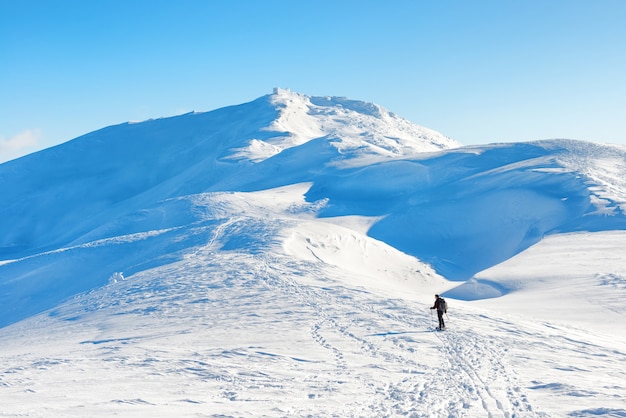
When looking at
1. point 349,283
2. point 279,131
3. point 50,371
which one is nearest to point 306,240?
point 349,283

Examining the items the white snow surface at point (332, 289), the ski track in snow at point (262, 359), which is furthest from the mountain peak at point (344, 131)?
the ski track in snow at point (262, 359)

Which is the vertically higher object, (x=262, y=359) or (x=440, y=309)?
(x=440, y=309)

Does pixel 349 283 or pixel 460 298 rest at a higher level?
pixel 349 283

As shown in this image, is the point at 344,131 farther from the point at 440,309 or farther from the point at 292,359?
the point at 292,359

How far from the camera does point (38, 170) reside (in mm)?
90438

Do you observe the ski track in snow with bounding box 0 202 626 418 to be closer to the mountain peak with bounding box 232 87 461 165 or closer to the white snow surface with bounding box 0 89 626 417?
the white snow surface with bounding box 0 89 626 417

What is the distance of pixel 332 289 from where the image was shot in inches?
1008

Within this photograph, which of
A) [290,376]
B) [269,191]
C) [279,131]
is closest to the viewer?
[290,376]

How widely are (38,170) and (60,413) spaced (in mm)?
87062

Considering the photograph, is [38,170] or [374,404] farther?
[38,170]

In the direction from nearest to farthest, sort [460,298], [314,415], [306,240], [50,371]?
1. [314,415]
2. [50,371]
3. [460,298]
4. [306,240]

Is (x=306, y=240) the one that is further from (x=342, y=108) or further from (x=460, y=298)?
(x=342, y=108)

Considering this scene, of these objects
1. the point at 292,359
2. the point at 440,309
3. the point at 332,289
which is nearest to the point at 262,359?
the point at 292,359

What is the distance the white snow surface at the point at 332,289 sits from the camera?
1331 cm
